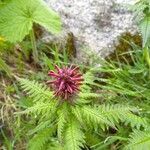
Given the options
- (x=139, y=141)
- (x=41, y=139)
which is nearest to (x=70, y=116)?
(x=41, y=139)

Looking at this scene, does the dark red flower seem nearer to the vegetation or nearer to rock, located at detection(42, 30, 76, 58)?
the vegetation

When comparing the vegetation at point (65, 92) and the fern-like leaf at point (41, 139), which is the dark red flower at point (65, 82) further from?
the fern-like leaf at point (41, 139)

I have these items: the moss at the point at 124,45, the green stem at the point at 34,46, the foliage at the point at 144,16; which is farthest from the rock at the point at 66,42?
the foliage at the point at 144,16

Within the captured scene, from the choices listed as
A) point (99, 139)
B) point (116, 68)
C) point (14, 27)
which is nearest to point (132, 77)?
point (116, 68)

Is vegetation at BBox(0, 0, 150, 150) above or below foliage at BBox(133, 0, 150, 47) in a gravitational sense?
below

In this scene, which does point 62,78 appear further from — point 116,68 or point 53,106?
point 116,68

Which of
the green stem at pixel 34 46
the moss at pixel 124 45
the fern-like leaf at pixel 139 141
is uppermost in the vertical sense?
the moss at pixel 124 45

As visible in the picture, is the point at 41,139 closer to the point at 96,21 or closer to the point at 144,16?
the point at 144,16

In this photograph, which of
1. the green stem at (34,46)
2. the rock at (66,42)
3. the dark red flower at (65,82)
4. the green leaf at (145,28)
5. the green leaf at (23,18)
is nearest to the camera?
the dark red flower at (65,82)

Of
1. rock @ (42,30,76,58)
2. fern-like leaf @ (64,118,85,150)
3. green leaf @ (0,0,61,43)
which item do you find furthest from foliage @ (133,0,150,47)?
rock @ (42,30,76,58)
